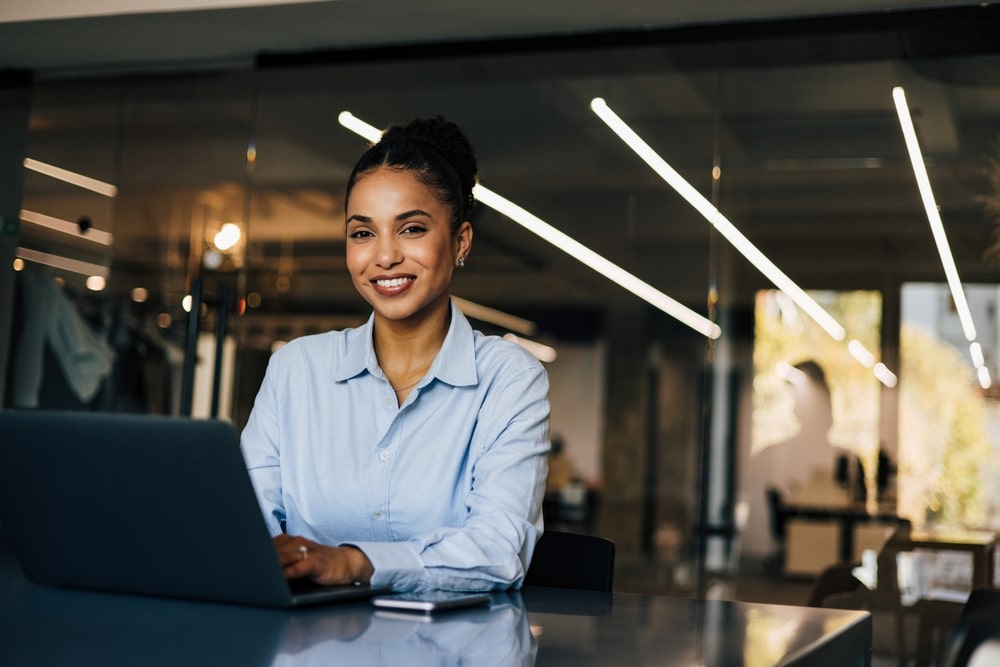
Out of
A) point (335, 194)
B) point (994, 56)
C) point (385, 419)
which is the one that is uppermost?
point (994, 56)

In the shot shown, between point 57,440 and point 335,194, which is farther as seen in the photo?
point 335,194

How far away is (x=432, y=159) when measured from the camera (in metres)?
1.76

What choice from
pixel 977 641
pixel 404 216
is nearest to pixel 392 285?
pixel 404 216

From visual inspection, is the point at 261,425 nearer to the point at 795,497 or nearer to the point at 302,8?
the point at 302,8

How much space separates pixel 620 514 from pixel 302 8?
227cm

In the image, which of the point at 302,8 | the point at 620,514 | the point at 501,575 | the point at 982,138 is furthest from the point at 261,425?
the point at 620,514

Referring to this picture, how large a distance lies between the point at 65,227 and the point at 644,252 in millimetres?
2458

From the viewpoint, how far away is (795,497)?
4.22 metres

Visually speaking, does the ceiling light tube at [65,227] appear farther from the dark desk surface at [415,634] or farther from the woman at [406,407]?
the dark desk surface at [415,634]

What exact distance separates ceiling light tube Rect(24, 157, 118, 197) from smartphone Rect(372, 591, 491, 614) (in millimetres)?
3894

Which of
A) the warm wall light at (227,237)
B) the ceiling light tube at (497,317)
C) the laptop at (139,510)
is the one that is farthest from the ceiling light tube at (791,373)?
the laptop at (139,510)

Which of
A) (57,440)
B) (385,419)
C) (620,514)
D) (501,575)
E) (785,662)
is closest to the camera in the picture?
(785,662)

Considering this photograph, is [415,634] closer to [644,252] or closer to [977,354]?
[977,354]

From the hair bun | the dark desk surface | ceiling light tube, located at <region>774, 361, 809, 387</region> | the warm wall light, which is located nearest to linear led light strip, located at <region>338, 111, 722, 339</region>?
ceiling light tube, located at <region>774, 361, 809, 387</region>
